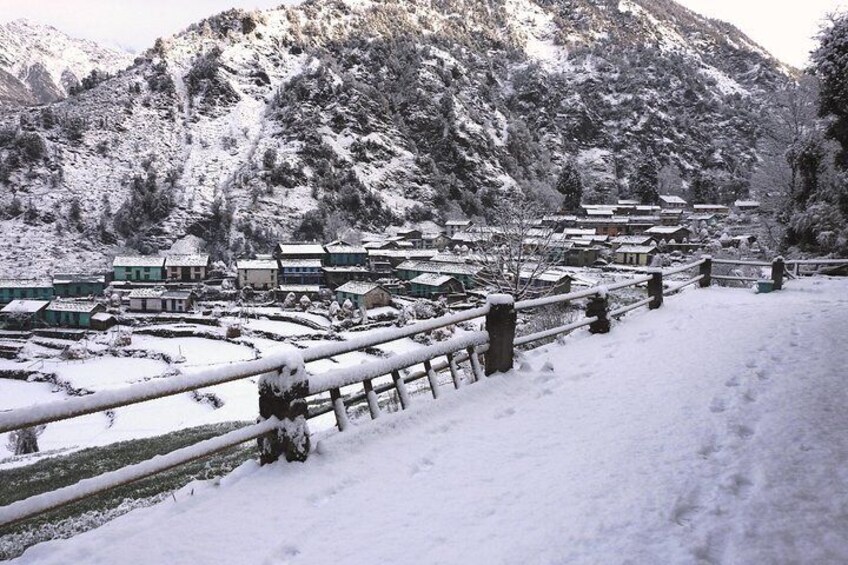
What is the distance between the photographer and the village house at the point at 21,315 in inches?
1864

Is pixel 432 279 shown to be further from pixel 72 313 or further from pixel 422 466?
pixel 422 466

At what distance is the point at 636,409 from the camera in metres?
5.84

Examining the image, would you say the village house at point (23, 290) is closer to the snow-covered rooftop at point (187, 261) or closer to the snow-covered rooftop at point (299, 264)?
the snow-covered rooftop at point (187, 261)

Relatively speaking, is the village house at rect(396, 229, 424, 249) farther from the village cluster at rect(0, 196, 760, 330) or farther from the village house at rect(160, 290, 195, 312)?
the village house at rect(160, 290, 195, 312)

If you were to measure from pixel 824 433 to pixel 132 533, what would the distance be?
6.41 meters

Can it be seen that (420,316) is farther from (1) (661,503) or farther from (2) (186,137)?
(2) (186,137)

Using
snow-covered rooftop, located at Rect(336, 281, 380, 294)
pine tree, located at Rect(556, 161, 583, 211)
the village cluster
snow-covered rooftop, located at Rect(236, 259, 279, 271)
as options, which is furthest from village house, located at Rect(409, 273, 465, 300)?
pine tree, located at Rect(556, 161, 583, 211)

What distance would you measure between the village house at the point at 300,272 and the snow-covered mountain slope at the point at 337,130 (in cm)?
2003

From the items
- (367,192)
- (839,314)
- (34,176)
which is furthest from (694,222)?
(34,176)

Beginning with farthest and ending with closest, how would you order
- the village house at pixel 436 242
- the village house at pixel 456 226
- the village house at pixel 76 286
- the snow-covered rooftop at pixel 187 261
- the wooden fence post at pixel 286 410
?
the village house at pixel 456 226 < the village house at pixel 436 242 < the snow-covered rooftop at pixel 187 261 < the village house at pixel 76 286 < the wooden fence post at pixel 286 410

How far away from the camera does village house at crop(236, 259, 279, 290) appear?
61.5 metres

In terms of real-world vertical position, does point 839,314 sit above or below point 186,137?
below

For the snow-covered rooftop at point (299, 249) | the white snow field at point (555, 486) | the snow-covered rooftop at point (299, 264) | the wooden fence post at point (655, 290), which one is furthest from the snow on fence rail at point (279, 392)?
the snow-covered rooftop at point (299, 249)

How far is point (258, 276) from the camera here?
203ft
